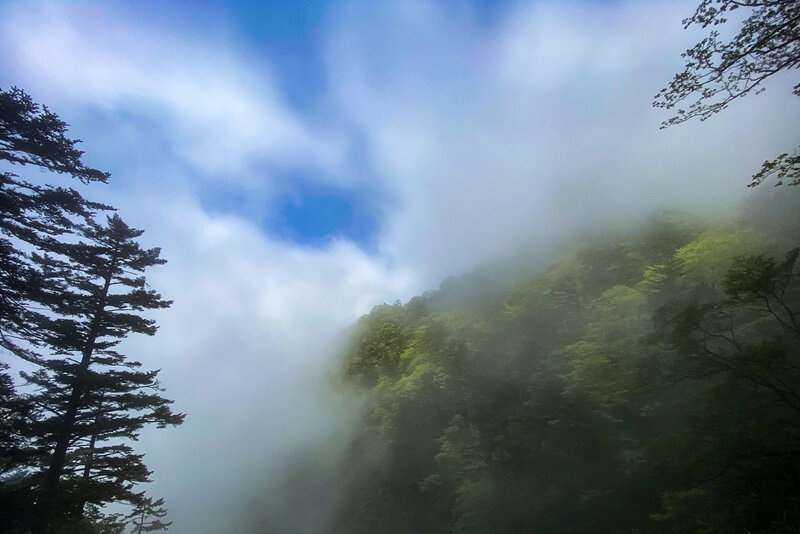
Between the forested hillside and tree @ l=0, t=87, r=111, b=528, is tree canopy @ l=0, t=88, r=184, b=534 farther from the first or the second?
the forested hillside

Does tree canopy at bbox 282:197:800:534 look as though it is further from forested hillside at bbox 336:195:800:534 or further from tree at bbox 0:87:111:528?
tree at bbox 0:87:111:528

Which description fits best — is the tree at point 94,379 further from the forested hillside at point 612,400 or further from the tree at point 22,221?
the forested hillside at point 612,400

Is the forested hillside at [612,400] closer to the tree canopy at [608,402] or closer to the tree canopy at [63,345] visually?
the tree canopy at [608,402]

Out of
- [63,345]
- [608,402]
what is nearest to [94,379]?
[63,345]

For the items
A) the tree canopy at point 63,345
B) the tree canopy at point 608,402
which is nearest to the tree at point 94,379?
the tree canopy at point 63,345

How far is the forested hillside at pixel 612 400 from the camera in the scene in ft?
34.1

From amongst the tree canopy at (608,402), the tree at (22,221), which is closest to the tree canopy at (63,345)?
the tree at (22,221)

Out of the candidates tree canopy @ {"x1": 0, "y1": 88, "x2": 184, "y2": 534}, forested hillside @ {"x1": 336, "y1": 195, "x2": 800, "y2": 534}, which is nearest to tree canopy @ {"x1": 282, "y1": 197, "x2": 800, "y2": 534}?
forested hillside @ {"x1": 336, "y1": 195, "x2": 800, "y2": 534}

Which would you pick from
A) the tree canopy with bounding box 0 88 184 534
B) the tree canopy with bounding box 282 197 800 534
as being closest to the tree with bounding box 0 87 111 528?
the tree canopy with bounding box 0 88 184 534

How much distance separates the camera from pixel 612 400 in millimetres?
15859

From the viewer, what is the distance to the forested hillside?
409 inches

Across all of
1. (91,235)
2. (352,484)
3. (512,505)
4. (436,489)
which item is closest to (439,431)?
(436,489)

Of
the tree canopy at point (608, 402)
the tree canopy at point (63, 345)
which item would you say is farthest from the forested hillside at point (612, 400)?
the tree canopy at point (63, 345)

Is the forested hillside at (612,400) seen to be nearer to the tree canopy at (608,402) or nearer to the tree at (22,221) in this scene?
the tree canopy at (608,402)
